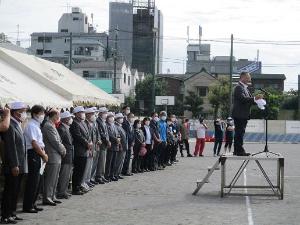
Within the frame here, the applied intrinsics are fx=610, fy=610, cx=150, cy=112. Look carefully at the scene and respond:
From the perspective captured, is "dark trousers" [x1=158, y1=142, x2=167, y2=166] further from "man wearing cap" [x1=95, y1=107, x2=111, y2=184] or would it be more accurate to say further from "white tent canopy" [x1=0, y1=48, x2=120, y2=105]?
"man wearing cap" [x1=95, y1=107, x2=111, y2=184]

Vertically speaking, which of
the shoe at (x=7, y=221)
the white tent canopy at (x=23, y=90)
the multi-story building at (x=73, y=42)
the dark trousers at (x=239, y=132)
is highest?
the multi-story building at (x=73, y=42)

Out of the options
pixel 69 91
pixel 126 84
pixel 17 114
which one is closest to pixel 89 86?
pixel 69 91

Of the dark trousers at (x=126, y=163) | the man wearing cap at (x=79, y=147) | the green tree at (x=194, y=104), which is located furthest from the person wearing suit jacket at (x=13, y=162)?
the green tree at (x=194, y=104)

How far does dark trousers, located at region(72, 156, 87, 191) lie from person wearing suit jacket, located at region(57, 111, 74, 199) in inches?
29.1

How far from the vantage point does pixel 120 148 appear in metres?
18.9

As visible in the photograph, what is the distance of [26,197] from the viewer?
11.7 metres

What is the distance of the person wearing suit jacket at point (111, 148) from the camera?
18.2m

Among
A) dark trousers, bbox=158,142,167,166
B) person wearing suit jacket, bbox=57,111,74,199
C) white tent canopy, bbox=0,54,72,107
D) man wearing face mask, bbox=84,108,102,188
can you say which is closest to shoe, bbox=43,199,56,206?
person wearing suit jacket, bbox=57,111,74,199

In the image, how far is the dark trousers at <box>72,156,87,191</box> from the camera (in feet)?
48.7

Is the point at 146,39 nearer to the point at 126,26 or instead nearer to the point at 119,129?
the point at 126,26

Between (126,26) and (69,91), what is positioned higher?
(126,26)

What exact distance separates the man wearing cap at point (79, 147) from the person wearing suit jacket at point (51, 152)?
183 cm

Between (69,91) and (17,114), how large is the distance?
11622 millimetres

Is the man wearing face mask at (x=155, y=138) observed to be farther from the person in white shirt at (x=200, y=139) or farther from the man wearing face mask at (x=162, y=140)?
the person in white shirt at (x=200, y=139)
